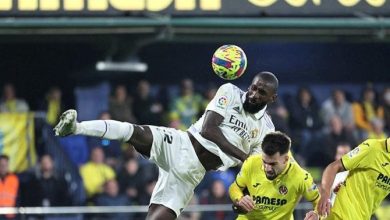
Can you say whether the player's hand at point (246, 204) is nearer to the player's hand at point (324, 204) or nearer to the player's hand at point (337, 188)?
the player's hand at point (324, 204)

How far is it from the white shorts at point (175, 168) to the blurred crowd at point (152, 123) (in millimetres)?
4745

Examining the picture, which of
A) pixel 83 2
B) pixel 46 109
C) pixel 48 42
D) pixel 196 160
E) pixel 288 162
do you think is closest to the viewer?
pixel 288 162

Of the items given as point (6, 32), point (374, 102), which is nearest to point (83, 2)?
point (6, 32)

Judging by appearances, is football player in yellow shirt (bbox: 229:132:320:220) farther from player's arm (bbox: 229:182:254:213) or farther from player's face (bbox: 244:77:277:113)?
player's face (bbox: 244:77:277:113)

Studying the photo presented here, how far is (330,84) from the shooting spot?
72.7ft

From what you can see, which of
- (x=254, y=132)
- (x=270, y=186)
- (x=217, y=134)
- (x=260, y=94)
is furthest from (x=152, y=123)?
(x=270, y=186)

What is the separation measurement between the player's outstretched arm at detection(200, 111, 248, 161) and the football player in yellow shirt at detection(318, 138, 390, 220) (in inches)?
39.2

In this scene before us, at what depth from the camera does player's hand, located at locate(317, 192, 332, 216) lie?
10586mm

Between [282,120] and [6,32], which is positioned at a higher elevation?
[6,32]

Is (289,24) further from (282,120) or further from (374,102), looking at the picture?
(374,102)

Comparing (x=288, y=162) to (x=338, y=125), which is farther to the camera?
(x=338, y=125)

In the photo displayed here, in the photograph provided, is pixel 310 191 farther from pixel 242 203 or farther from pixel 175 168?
pixel 175 168

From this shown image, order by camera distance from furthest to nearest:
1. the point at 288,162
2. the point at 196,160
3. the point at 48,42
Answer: the point at 48,42 < the point at 196,160 < the point at 288,162

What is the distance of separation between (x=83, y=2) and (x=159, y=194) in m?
6.73
